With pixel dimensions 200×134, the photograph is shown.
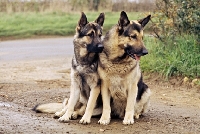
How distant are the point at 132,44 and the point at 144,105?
4.09 feet

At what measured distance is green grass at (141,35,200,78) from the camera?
489 inches

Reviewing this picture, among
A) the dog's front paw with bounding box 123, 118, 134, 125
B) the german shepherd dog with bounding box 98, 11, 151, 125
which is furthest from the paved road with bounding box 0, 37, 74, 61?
the dog's front paw with bounding box 123, 118, 134, 125

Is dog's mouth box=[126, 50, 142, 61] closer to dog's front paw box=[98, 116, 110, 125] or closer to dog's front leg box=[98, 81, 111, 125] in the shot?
dog's front leg box=[98, 81, 111, 125]

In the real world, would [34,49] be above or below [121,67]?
below

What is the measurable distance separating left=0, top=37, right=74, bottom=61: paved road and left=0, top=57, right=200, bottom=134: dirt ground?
2434 millimetres

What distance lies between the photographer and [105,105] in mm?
8023

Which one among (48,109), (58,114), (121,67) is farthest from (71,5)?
(121,67)

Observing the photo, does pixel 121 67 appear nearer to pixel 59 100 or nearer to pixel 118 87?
pixel 118 87

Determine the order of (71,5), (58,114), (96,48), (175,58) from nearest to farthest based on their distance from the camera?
(96,48)
(58,114)
(175,58)
(71,5)

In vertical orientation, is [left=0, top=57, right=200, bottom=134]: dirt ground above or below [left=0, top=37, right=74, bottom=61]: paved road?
above

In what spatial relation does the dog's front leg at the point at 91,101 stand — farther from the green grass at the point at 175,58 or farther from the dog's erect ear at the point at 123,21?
the green grass at the point at 175,58

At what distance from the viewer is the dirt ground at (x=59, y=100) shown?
301 inches

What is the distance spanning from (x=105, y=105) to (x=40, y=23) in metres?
21.0

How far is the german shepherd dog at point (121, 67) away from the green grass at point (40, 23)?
17.9 m
